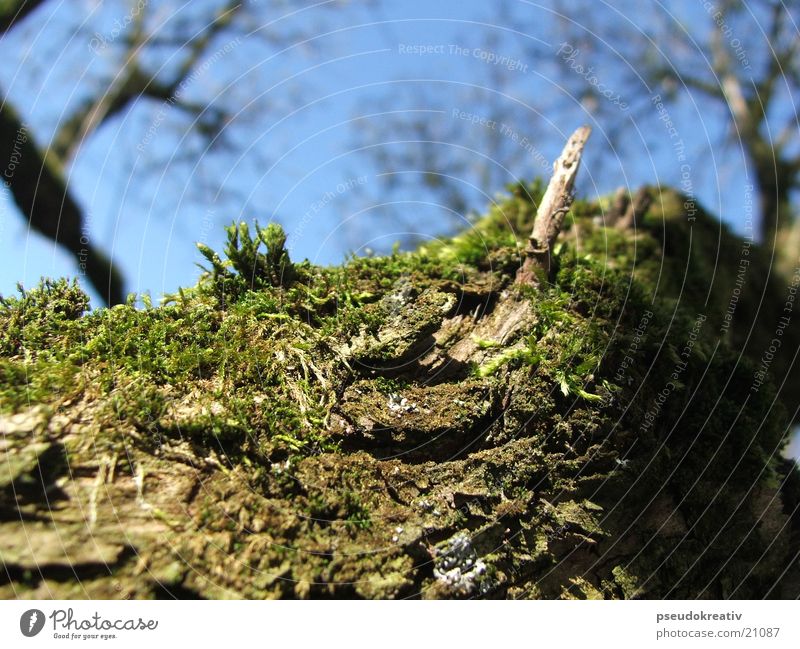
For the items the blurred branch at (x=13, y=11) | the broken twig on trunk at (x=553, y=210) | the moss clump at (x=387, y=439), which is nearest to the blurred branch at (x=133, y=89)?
the blurred branch at (x=13, y=11)

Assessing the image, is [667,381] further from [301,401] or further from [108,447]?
[108,447]

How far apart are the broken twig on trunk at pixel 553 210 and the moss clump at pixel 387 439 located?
0.36 ft

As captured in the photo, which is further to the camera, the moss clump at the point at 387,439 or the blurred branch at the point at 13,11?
the blurred branch at the point at 13,11

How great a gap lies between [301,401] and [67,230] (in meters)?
6.17

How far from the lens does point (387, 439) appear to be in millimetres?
2303
